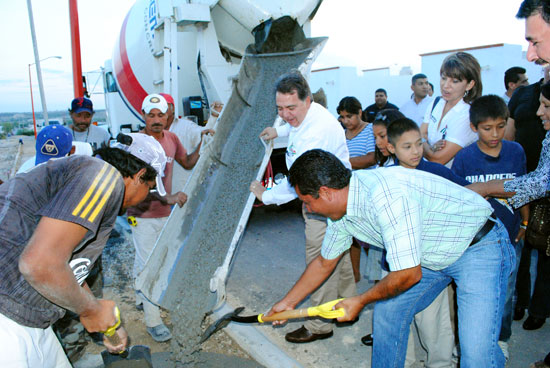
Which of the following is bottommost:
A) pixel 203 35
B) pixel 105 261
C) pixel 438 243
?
pixel 105 261

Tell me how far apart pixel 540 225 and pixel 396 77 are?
17.4 metres

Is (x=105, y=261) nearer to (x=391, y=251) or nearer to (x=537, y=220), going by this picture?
(x=391, y=251)

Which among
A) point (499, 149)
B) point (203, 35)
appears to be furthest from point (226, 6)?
point (499, 149)

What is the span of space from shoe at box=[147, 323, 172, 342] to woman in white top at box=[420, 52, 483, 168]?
8.34 feet

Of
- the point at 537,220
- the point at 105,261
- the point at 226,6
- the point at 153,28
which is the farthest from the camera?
the point at 153,28

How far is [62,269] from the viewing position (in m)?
1.51

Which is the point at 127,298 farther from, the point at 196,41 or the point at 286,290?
the point at 196,41

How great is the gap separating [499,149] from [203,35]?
4034 mm

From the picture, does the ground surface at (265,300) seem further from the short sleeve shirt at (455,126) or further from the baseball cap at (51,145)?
the baseball cap at (51,145)

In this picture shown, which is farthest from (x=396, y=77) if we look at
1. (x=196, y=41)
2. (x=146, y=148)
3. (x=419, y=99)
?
(x=146, y=148)

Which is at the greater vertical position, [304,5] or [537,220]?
[304,5]

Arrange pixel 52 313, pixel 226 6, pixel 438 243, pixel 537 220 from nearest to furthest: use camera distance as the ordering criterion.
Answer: pixel 52 313 → pixel 438 243 → pixel 537 220 → pixel 226 6

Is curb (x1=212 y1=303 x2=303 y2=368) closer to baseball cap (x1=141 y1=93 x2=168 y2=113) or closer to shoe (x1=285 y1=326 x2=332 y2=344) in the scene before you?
shoe (x1=285 y1=326 x2=332 y2=344)

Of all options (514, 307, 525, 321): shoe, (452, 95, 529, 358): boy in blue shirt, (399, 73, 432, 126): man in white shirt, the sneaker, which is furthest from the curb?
(399, 73, 432, 126): man in white shirt
